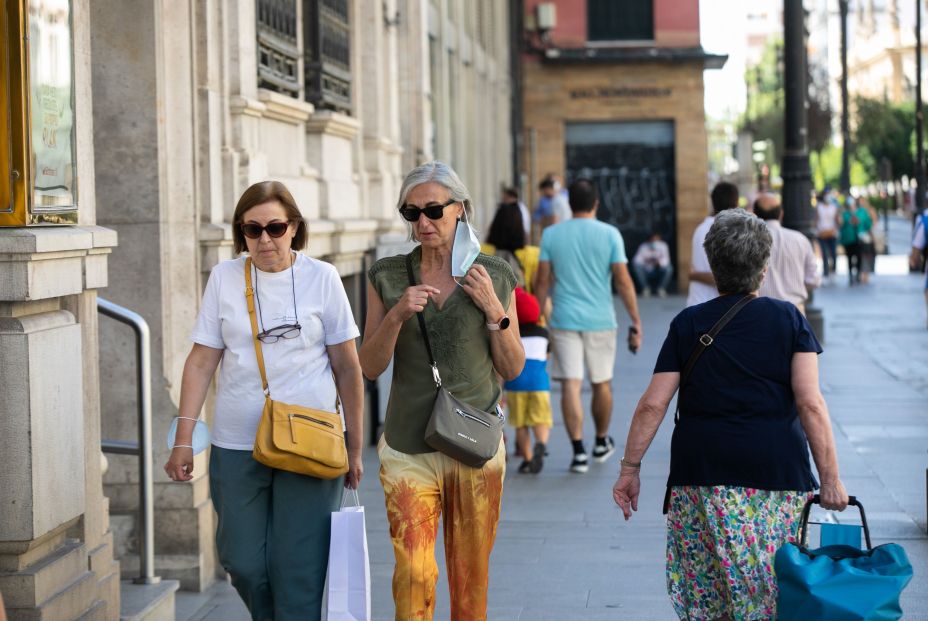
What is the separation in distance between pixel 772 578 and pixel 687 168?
26.6 meters

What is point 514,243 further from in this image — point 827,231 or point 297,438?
point 827,231

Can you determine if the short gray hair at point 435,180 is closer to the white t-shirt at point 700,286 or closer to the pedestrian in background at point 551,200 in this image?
the white t-shirt at point 700,286

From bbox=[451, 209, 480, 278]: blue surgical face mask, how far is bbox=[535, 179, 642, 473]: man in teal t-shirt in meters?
5.01

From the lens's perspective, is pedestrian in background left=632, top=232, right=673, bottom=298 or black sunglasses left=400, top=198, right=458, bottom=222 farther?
pedestrian in background left=632, top=232, right=673, bottom=298

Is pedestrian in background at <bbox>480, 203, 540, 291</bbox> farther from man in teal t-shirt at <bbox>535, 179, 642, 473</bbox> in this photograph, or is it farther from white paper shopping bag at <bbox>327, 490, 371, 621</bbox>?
white paper shopping bag at <bbox>327, 490, 371, 621</bbox>

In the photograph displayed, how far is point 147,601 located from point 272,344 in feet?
5.64

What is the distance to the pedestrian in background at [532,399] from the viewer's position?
9977mm

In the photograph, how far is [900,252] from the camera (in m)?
45.6

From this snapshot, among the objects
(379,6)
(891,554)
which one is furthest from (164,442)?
(379,6)

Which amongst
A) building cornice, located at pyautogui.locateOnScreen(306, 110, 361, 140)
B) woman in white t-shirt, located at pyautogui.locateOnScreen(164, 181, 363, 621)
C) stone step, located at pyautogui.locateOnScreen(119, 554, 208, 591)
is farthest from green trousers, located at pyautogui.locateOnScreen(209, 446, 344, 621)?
building cornice, located at pyautogui.locateOnScreen(306, 110, 361, 140)

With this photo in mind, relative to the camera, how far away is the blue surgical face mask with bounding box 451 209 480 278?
5000 mm

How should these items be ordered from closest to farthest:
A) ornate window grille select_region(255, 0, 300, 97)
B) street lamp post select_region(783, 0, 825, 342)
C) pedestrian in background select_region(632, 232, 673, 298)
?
1. ornate window grille select_region(255, 0, 300, 97)
2. street lamp post select_region(783, 0, 825, 342)
3. pedestrian in background select_region(632, 232, 673, 298)

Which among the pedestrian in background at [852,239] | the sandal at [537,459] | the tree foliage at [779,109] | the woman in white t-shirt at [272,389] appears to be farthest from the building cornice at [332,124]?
the tree foliage at [779,109]

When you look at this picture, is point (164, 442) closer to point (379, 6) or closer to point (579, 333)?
point (579, 333)
